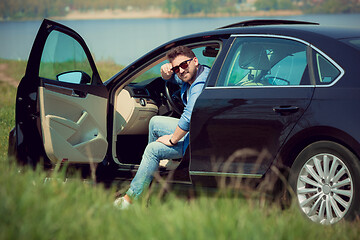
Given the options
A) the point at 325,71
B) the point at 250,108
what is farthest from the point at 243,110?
the point at 325,71

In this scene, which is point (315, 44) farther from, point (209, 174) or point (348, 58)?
point (209, 174)

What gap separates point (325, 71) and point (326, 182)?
0.82 metres

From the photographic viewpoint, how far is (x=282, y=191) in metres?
4.88

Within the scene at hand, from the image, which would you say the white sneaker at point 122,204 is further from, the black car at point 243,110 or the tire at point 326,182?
the tire at point 326,182

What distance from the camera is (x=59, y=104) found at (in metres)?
5.57

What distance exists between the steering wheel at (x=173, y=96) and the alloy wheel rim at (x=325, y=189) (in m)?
2.00

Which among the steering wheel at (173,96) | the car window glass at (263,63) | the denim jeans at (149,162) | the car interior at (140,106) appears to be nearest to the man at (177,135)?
the denim jeans at (149,162)

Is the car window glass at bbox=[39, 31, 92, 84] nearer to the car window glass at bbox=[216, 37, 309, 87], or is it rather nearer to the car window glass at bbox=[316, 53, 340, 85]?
the car window glass at bbox=[216, 37, 309, 87]

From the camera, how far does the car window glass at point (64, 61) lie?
18.2ft

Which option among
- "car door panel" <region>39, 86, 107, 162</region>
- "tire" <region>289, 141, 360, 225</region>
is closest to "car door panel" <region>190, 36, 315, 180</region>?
"tire" <region>289, 141, 360, 225</region>

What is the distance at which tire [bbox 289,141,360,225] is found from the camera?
14.7ft

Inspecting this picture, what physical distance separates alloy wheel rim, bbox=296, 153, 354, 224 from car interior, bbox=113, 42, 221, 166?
1.76 meters

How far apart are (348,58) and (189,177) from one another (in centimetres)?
161

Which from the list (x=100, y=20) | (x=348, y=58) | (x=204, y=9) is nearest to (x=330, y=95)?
(x=348, y=58)
